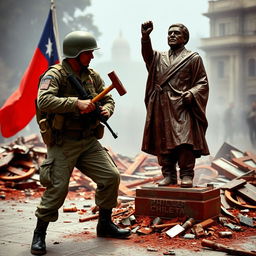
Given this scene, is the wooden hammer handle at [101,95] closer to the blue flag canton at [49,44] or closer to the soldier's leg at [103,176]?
the soldier's leg at [103,176]

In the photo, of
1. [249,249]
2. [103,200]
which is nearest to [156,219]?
[103,200]

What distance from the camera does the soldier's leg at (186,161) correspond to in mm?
5539

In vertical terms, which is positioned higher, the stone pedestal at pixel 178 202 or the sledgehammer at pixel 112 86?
the sledgehammer at pixel 112 86

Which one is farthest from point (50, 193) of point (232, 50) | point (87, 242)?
point (232, 50)

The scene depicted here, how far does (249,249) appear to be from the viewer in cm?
446

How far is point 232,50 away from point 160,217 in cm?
3003

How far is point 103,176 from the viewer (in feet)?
15.7

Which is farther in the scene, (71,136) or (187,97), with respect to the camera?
(187,97)

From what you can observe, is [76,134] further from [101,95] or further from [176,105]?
[176,105]

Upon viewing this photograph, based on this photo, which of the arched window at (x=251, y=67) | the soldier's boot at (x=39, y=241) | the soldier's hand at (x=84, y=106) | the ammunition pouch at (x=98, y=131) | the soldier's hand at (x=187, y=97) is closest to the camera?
the soldier's boot at (x=39, y=241)

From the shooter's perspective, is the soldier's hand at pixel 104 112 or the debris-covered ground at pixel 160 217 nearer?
the soldier's hand at pixel 104 112

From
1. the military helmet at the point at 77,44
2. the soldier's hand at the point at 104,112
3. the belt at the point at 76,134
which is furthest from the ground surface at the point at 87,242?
the military helmet at the point at 77,44

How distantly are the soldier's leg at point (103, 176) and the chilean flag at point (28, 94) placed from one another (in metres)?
5.30

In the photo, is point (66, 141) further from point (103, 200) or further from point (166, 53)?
point (166, 53)
